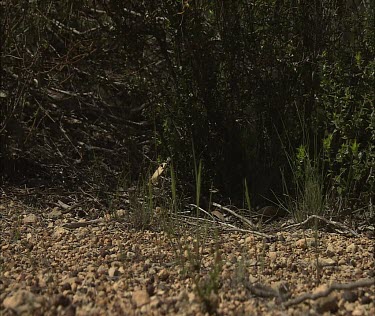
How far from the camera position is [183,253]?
3.18m

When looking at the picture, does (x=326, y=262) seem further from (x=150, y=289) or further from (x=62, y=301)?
(x=62, y=301)

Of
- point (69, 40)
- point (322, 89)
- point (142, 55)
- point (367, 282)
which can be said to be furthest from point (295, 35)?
point (367, 282)

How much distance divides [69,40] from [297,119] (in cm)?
174

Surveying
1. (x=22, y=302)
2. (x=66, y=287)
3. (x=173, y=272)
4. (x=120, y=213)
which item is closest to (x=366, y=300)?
(x=173, y=272)

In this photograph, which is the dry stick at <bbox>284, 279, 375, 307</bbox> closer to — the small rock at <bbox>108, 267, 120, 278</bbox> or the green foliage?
the small rock at <bbox>108, 267, 120, 278</bbox>

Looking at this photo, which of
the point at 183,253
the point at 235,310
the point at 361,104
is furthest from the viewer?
the point at 361,104

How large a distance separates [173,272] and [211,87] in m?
1.63

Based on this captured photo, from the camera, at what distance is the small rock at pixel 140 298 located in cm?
261

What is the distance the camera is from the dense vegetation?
3918 millimetres

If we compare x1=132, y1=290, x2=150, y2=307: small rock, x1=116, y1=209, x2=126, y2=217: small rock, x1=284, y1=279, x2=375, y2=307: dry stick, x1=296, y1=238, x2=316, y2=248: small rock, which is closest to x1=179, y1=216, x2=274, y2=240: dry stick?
x1=296, y1=238, x2=316, y2=248: small rock

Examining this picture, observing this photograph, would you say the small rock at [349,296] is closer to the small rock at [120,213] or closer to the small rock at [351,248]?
the small rock at [351,248]

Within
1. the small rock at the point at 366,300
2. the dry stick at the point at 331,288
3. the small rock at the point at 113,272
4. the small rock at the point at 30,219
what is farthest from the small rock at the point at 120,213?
the small rock at the point at 366,300

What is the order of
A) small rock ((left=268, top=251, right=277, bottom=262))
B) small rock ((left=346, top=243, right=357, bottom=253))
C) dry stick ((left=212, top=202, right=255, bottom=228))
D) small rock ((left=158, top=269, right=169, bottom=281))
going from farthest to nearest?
dry stick ((left=212, top=202, right=255, bottom=228))
small rock ((left=346, top=243, right=357, bottom=253))
small rock ((left=268, top=251, right=277, bottom=262))
small rock ((left=158, top=269, right=169, bottom=281))

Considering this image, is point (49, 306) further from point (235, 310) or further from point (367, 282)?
point (367, 282)
